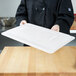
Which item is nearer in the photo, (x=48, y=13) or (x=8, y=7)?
(x=48, y=13)

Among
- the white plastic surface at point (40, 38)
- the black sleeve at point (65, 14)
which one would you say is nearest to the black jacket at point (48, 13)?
the black sleeve at point (65, 14)

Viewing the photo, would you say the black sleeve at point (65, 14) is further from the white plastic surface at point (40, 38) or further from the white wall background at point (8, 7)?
the white wall background at point (8, 7)

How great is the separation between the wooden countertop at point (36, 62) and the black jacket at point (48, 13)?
0.36 m

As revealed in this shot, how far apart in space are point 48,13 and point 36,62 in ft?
1.95

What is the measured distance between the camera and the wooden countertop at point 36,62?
73 cm

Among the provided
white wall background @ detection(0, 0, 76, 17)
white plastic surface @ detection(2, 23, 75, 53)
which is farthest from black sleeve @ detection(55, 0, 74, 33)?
white wall background @ detection(0, 0, 76, 17)

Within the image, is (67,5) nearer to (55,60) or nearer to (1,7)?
(55,60)

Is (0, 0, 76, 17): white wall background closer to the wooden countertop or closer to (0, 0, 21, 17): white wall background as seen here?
(0, 0, 21, 17): white wall background

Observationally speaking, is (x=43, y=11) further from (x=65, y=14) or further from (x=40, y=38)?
(x=40, y=38)

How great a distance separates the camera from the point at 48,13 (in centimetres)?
133

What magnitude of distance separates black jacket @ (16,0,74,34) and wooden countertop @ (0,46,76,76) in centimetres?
36

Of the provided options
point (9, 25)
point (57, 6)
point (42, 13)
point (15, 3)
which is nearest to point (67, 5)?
point (57, 6)

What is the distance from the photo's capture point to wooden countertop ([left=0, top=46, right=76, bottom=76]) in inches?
28.6

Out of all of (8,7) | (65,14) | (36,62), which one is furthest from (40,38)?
(8,7)
